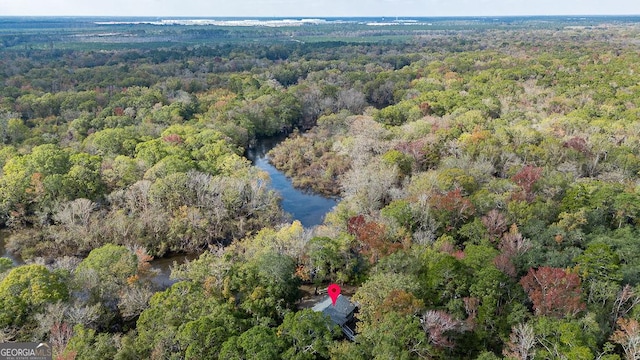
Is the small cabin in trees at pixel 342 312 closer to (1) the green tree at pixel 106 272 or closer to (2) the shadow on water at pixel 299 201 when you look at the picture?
(1) the green tree at pixel 106 272

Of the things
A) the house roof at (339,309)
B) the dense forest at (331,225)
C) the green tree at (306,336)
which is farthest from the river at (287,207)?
the green tree at (306,336)

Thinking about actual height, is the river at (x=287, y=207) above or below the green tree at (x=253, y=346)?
below

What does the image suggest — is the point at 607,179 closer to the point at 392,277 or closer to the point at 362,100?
the point at 392,277

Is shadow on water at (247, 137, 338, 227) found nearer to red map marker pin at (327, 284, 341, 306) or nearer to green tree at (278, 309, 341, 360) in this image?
red map marker pin at (327, 284, 341, 306)

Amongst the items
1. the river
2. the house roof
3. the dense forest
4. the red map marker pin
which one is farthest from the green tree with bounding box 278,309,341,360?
the river

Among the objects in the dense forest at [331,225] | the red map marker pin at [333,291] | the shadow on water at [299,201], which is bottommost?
the shadow on water at [299,201]

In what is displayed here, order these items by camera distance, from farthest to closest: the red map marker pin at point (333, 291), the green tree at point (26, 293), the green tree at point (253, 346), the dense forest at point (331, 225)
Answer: the red map marker pin at point (333, 291), the green tree at point (26, 293), the dense forest at point (331, 225), the green tree at point (253, 346)

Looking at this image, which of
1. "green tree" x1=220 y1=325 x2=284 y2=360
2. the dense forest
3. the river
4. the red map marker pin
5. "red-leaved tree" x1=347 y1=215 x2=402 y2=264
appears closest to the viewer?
"green tree" x1=220 y1=325 x2=284 y2=360
